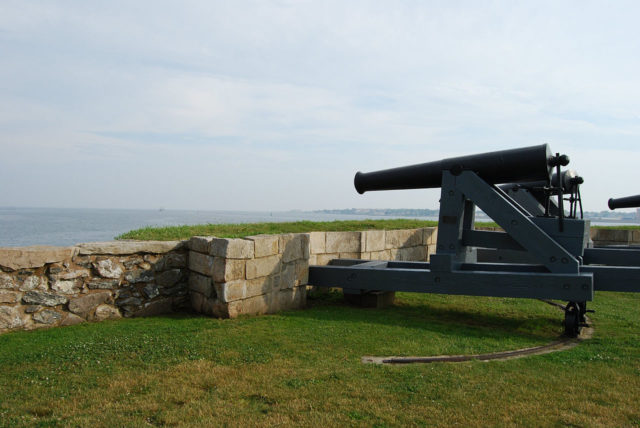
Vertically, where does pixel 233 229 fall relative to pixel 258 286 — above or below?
above

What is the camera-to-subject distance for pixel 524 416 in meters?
3.43

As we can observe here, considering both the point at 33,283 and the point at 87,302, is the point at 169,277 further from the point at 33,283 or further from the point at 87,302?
the point at 33,283

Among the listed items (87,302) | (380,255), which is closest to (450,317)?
(380,255)

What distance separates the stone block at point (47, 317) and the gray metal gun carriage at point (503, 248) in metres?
3.34

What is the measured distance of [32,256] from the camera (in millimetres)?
5402

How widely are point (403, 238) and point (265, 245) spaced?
16.0ft

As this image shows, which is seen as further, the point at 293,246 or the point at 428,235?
the point at 428,235

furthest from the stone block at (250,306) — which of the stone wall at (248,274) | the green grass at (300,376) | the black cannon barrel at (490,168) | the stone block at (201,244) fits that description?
the black cannon barrel at (490,168)

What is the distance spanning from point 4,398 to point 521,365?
162 inches

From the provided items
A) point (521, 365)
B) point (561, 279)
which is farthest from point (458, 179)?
point (521, 365)

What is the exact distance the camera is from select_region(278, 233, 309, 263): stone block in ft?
22.8

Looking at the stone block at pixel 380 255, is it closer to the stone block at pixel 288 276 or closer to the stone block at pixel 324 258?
the stone block at pixel 324 258

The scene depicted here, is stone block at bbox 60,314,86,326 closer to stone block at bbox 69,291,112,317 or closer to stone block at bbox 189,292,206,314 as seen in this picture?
stone block at bbox 69,291,112,317

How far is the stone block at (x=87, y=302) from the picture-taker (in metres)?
5.75
